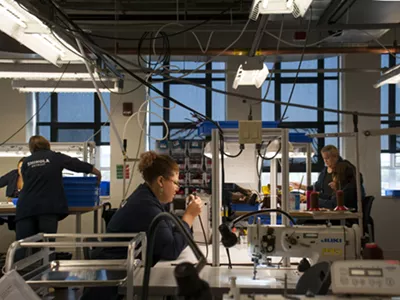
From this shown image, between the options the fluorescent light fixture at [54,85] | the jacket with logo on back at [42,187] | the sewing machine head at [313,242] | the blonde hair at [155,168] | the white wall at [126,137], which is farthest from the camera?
the white wall at [126,137]

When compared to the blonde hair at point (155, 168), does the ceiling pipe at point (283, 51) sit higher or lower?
higher

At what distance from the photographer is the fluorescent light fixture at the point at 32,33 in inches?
74.9

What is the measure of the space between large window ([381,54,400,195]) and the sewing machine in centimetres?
463

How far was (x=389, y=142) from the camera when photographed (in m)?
6.00

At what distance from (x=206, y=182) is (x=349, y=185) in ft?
5.85

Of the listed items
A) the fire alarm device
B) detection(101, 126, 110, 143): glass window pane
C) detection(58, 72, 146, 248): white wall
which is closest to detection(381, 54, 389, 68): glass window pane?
detection(58, 72, 146, 248): white wall

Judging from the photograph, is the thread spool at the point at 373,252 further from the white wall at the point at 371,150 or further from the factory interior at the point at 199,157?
the white wall at the point at 371,150

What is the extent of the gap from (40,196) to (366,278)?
10.6 feet

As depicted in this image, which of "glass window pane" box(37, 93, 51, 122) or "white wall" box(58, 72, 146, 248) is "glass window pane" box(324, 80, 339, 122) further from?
"glass window pane" box(37, 93, 51, 122)

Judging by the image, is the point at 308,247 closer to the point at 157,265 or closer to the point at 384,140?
the point at 157,265

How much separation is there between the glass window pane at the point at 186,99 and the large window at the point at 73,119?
1094 mm

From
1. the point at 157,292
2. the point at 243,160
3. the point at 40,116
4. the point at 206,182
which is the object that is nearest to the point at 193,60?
the point at 206,182

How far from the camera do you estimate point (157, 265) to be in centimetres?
206

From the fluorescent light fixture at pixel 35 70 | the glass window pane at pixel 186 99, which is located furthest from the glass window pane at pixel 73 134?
the fluorescent light fixture at pixel 35 70
